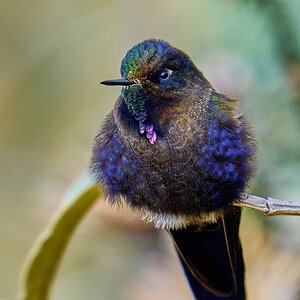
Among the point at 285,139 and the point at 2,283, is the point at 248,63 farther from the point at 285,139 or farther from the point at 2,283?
the point at 2,283

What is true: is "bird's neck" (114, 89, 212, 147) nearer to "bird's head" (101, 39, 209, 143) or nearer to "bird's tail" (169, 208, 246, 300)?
"bird's head" (101, 39, 209, 143)

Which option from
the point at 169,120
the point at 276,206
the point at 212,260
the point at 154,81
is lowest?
the point at 212,260

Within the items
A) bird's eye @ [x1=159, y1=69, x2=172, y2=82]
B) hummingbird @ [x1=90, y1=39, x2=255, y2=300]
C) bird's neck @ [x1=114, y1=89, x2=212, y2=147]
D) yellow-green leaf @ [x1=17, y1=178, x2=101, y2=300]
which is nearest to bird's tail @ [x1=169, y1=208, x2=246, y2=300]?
hummingbird @ [x1=90, y1=39, x2=255, y2=300]

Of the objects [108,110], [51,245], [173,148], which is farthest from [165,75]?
[108,110]

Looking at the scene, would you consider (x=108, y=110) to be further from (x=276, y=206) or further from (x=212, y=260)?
(x=276, y=206)

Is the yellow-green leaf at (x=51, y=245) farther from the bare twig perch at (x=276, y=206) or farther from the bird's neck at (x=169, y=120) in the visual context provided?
the bare twig perch at (x=276, y=206)

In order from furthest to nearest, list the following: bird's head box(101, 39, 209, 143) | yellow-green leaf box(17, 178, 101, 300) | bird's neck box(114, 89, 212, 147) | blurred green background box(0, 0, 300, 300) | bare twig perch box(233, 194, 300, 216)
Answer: blurred green background box(0, 0, 300, 300) → yellow-green leaf box(17, 178, 101, 300) → bird's neck box(114, 89, 212, 147) → bird's head box(101, 39, 209, 143) → bare twig perch box(233, 194, 300, 216)

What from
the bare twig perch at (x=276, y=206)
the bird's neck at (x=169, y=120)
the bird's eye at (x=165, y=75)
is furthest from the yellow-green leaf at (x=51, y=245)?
the bare twig perch at (x=276, y=206)
